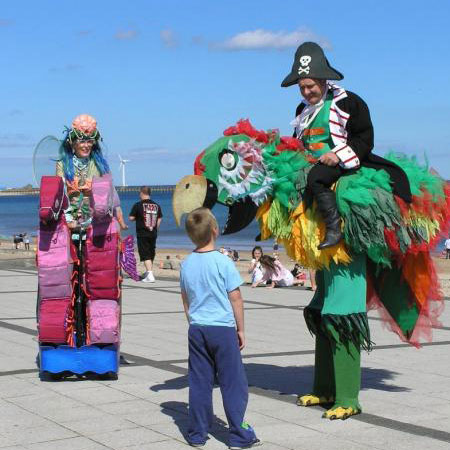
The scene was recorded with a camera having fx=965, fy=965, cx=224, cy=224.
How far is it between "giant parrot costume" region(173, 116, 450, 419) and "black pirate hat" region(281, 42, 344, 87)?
0.40m

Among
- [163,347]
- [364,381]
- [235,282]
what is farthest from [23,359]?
[235,282]

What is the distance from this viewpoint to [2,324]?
35.2ft

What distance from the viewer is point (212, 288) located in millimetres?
5406

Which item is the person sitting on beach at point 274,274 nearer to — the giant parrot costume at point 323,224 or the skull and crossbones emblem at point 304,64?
the giant parrot costume at point 323,224

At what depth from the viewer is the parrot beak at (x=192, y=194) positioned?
618 cm

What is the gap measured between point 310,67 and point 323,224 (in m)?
1.04

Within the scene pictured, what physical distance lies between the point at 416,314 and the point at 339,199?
1.21m

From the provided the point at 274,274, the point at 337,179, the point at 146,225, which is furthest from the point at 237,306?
the point at 146,225

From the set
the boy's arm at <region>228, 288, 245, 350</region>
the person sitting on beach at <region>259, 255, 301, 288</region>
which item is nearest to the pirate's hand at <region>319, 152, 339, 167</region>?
the boy's arm at <region>228, 288, 245, 350</region>

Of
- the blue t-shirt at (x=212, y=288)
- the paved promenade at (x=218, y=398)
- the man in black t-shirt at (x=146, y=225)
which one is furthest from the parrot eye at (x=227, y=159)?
the man in black t-shirt at (x=146, y=225)

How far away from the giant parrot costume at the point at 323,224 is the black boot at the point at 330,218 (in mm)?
59

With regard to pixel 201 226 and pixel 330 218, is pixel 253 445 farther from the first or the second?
pixel 330 218

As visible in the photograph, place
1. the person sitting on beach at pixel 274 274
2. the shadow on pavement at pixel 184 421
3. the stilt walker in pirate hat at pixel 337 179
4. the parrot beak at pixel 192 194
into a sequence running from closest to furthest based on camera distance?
the shadow on pavement at pixel 184 421
the stilt walker in pirate hat at pixel 337 179
the parrot beak at pixel 192 194
the person sitting on beach at pixel 274 274

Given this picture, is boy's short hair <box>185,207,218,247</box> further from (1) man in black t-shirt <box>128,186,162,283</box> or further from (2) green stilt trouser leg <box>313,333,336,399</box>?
(1) man in black t-shirt <box>128,186,162,283</box>
